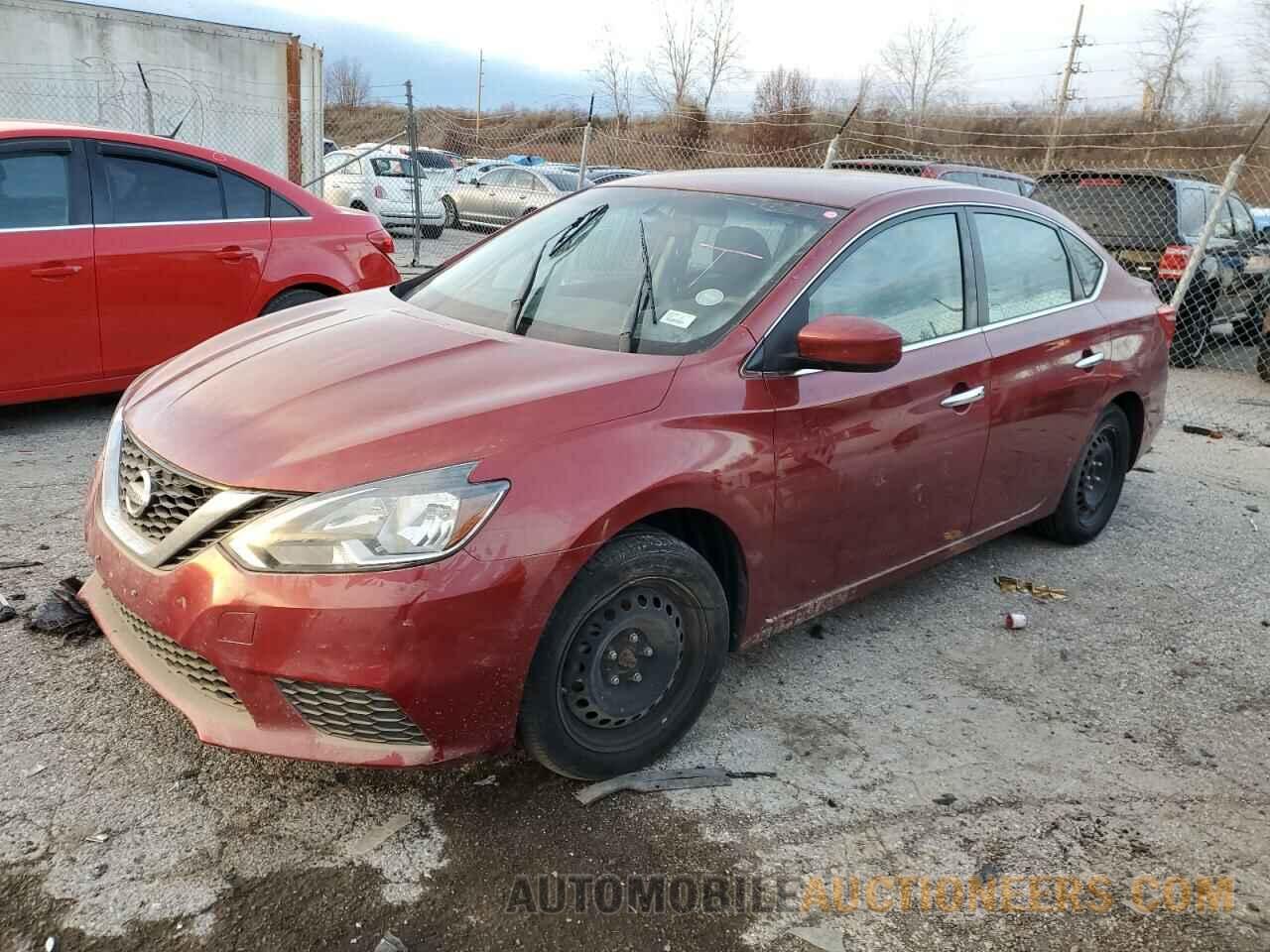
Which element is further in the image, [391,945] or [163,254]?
[163,254]

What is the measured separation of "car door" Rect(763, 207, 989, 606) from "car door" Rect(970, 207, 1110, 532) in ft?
0.44

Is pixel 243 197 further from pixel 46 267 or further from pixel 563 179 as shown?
pixel 563 179

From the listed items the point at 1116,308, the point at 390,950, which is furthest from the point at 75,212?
the point at 1116,308

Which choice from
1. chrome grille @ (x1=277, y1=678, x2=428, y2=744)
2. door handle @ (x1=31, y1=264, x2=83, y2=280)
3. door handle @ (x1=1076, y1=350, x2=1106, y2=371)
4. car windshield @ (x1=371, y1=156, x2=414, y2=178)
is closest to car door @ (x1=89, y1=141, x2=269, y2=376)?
door handle @ (x1=31, y1=264, x2=83, y2=280)

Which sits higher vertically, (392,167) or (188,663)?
(392,167)

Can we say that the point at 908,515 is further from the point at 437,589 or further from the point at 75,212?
the point at 75,212

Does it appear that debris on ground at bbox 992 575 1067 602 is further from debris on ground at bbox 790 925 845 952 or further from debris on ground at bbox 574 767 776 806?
debris on ground at bbox 790 925 845 952

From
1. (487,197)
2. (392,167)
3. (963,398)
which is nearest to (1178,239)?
(963,398)

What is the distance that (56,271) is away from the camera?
535cm

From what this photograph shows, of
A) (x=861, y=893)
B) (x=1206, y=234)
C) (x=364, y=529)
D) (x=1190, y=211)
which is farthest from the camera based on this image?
(x=1190, y=211)

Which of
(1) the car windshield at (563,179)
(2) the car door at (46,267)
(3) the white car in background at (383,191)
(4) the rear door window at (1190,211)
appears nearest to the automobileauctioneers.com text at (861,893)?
(2) the car door at (46,267)

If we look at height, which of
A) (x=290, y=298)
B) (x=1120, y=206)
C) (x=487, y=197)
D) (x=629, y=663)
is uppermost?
(x=1120, y=206)

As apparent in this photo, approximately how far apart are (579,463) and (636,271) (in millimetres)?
1120

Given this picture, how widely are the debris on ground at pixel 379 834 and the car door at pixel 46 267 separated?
155 inches
